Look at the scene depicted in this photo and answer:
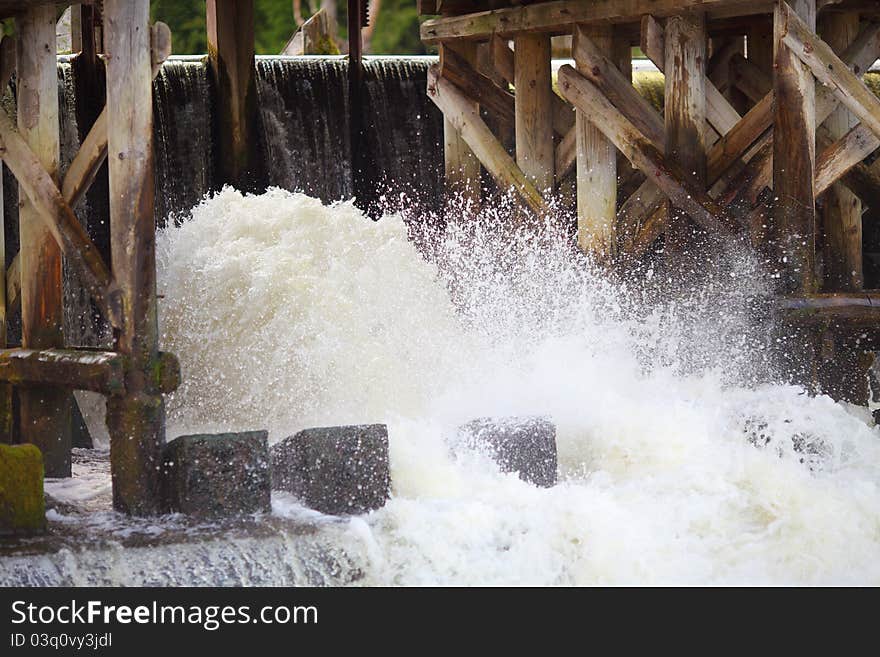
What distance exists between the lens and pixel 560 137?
1219 centimetres

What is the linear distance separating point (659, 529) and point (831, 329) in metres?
3.95

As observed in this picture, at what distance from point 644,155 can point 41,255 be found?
4062 mm

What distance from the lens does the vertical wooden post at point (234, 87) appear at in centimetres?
1255

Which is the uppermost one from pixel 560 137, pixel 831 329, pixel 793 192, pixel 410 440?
pixel 560 137

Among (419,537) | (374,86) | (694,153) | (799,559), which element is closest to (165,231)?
(374,86)

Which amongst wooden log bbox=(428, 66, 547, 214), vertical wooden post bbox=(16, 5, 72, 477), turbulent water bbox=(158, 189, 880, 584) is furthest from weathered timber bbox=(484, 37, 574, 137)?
vertical wooden post bbox=(16, 5, 72, 477)

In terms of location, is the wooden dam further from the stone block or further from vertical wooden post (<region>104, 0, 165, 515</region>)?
the stone block

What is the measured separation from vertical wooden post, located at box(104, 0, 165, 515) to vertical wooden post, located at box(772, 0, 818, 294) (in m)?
4.07

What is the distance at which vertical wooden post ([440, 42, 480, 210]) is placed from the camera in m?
12.2

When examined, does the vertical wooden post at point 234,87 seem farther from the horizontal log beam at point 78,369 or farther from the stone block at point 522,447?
the stone block at point 522,447

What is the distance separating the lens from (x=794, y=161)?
30.7ft

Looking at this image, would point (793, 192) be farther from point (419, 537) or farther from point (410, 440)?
point (419, 537)

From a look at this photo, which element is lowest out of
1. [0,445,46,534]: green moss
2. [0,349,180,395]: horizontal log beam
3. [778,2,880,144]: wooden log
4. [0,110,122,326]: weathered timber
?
[0,445,46,534]: green moss

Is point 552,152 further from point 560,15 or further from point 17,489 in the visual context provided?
point 17,489
